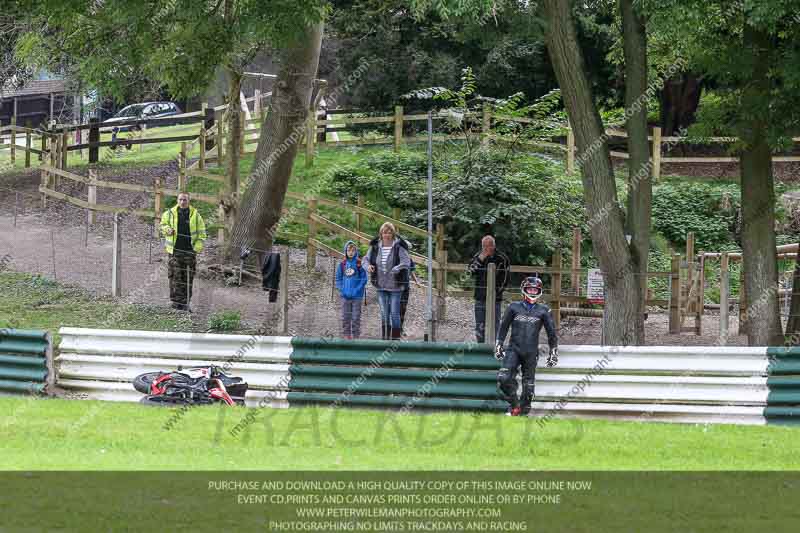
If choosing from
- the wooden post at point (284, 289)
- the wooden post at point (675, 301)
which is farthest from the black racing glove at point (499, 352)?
the wooden post at point (675, 301)

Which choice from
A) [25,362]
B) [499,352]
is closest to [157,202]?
[25,362]

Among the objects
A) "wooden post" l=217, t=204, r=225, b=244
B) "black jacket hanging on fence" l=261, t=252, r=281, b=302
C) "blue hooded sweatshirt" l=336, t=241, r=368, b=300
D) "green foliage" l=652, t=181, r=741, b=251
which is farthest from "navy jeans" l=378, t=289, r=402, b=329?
"green foliage" l=652, t=181, r=741, b=251

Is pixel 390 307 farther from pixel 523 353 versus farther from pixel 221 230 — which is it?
pixel 221 230

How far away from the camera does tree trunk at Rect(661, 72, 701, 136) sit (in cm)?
3741

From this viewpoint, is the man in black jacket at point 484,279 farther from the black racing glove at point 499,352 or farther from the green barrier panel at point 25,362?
the green barrier panel at point 25,362

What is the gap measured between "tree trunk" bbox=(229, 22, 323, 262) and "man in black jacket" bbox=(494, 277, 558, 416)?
33.2 ft

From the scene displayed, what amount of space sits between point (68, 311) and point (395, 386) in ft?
25.2

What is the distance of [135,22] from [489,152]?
12435 mm

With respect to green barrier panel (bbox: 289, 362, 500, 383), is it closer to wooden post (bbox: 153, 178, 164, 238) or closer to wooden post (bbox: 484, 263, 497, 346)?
wooden post (bbox: 484, 263, 497, 346)

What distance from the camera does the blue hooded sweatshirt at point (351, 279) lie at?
57.6 ft

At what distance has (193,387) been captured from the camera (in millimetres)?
13648

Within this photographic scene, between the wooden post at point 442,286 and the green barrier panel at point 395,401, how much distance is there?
25.0 feet
